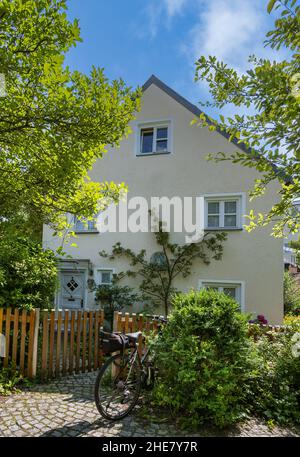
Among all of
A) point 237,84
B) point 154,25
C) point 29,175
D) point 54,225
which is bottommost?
point 54,225

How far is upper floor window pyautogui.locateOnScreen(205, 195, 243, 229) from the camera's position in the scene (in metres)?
9.51

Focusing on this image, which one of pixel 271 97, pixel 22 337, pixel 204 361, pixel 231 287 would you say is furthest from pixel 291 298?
pixel 271 97

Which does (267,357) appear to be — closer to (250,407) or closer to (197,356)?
(250,407)

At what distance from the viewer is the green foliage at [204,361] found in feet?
11.7

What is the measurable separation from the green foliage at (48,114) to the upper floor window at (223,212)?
535 cm

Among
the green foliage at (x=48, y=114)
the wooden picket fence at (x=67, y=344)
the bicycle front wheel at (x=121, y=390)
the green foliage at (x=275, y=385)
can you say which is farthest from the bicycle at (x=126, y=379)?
the green foliage at (x=48, y=114)

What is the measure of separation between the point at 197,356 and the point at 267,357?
153 cm

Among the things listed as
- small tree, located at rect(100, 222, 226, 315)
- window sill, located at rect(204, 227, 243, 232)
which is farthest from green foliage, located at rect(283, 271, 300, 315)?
small tree, located at rect(100, 222, 226, 315)

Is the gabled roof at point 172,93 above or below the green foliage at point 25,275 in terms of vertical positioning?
above

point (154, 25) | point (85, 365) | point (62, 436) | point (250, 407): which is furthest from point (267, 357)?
point (154, 25)

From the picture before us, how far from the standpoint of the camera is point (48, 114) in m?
3.99

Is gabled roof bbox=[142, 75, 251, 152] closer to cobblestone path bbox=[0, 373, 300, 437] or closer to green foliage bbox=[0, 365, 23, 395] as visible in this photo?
green foliage bbox=[0, 365, 23, 395]

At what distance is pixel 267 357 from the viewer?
454cm

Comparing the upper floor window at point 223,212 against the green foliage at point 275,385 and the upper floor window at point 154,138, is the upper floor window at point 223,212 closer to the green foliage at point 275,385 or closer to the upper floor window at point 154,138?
the upper floor window at point 154,138
